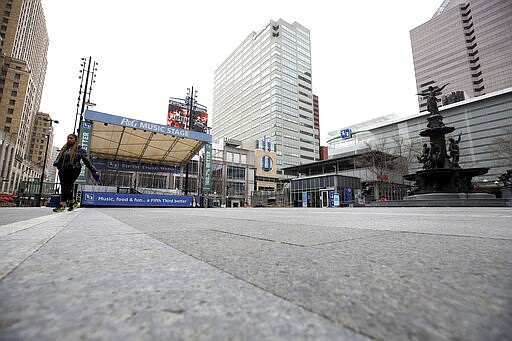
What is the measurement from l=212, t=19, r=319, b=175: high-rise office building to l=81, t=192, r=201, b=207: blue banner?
54.1 meters

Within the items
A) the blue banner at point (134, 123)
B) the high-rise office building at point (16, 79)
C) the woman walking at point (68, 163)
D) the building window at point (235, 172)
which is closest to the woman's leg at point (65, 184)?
the woman walking at point (68, 163)

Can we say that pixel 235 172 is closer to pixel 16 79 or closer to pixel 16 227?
pixel 16 227

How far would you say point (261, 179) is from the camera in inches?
2269

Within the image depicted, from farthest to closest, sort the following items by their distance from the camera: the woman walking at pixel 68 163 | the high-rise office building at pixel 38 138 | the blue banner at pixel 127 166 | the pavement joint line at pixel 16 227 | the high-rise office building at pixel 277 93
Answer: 1. the high-rise office building at pixel 277 93
2. the high-rise office building at pixel 38 138
3. the blue banner at pixel 127 166
4. the woman walking at pixel 68 163
5. the pavement joint line at pixel 16 227

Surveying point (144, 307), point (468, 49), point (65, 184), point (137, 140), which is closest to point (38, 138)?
point (137, 140)

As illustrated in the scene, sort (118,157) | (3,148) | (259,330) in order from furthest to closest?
(3,148) → (118,157) → (259,330)

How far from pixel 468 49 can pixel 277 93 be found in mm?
55142

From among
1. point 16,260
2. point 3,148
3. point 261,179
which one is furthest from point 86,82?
point 261,179

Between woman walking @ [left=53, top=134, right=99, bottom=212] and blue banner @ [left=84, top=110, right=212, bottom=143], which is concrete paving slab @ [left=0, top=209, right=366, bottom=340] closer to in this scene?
woman walking @ [left=53, top=134, right=99, bottom=212]

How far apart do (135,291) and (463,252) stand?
1.33m

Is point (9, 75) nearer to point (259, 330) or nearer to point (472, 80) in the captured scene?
point (259, 330)

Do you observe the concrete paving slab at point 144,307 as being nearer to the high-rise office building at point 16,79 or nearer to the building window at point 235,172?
the building window at point 235,172

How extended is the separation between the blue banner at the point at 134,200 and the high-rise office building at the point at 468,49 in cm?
7259

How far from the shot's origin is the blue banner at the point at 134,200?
52.5 ft
